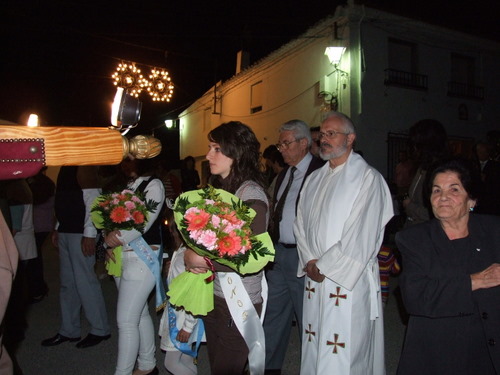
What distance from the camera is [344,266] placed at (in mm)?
3088

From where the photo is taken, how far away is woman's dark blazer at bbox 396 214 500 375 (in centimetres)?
238

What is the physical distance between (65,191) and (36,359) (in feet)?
6.14

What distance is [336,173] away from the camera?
3469mm

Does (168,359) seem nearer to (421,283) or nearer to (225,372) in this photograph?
(225,372)

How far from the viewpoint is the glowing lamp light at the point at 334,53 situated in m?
13.5

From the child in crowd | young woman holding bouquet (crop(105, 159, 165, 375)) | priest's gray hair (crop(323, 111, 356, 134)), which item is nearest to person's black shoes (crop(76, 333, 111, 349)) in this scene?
young woman holding bouquet (crop(105, 159, 165, 375))

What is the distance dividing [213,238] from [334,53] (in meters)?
12.3

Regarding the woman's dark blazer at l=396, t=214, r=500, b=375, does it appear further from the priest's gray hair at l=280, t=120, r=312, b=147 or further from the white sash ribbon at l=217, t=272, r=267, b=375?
the priest's gray hair at l=280, t=120, r=312, b=147

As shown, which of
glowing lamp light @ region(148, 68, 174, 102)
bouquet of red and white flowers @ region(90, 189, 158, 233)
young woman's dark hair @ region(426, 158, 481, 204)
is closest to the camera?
young woman's dark hair @ region(426, 158, 481, 204)

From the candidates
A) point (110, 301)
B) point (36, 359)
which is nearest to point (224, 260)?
point (36, 359)

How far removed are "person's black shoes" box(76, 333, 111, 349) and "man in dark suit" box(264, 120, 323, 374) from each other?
2127 mm

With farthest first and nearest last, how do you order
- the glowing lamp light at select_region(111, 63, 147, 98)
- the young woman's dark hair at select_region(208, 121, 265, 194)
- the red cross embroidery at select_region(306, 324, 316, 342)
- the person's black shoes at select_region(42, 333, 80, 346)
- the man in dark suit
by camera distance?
the glowing lamp light at select_region(111, 63, 147, 98)
the person's black shoes at select_region(42, 333, 80, 346)
the man in dark suit
the red cross embroidery at select_region(306, 324, 316, 342)
the young woman's dark hair at select_region(208, 121, 265, 194)

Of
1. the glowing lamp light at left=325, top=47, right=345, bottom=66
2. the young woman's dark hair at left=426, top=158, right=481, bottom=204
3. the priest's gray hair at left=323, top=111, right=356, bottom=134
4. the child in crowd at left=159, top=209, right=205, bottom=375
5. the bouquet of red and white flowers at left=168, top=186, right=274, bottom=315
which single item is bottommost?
the child in crowd at left=159, top=209, right=205, bottom=375

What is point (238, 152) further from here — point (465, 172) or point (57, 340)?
point (57, 340)
